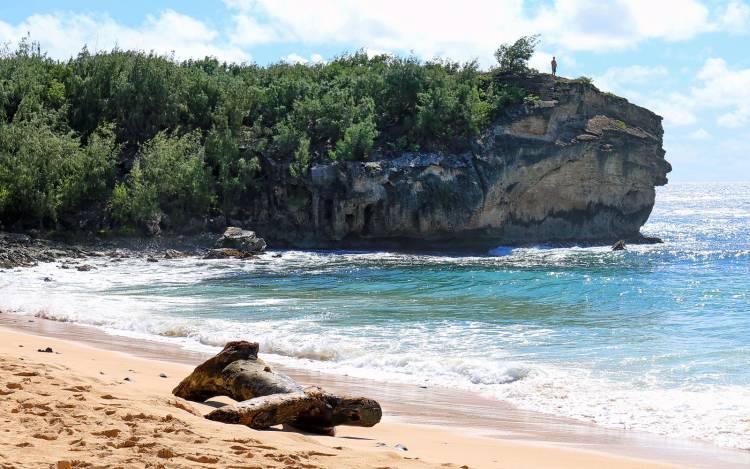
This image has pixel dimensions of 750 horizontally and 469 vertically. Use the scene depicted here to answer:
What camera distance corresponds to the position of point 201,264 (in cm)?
3175

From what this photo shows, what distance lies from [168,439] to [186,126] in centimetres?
4050

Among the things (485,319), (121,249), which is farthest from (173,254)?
(485,319)

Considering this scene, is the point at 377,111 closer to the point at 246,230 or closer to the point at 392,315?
the point at 246,230

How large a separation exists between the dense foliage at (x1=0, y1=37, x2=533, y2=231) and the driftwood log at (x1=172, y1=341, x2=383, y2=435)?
2905 centimetres

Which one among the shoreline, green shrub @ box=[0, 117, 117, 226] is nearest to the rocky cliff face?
green shrub @ box=[0, 117, 117, 226]

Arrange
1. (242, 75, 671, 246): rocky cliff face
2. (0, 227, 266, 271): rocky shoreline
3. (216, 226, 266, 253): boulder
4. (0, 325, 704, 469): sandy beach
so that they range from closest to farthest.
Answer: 1. (0, 325, 704, 469): sandy beach
2. (0, 227, 266, 271): rocky shoreline
3. (216, 226, 266, 253): boulder
4. (242, 75, 671, 246): rocky cliff face

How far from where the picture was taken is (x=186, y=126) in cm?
4512

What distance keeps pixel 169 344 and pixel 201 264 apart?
16956mm

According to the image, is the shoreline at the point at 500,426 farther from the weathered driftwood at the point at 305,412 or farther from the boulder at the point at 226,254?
the boulder at the point at 226,254

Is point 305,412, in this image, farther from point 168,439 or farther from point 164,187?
point 164,187

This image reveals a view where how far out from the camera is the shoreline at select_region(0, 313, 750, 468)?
8305mm

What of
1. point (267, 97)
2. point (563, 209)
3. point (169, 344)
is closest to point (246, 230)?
point (267, 97)

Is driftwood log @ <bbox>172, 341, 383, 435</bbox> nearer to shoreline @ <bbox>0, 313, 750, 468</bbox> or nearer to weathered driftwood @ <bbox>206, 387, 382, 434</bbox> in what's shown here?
weathered driftwood @ <bbox>206, 387, 382, 434</bbox>

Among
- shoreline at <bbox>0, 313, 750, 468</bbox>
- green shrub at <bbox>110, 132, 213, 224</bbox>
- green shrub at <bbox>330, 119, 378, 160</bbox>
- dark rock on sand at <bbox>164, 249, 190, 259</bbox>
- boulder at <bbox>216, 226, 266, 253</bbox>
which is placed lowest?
shoreline at <bbox>0, 313, 750, 468</bbox>
